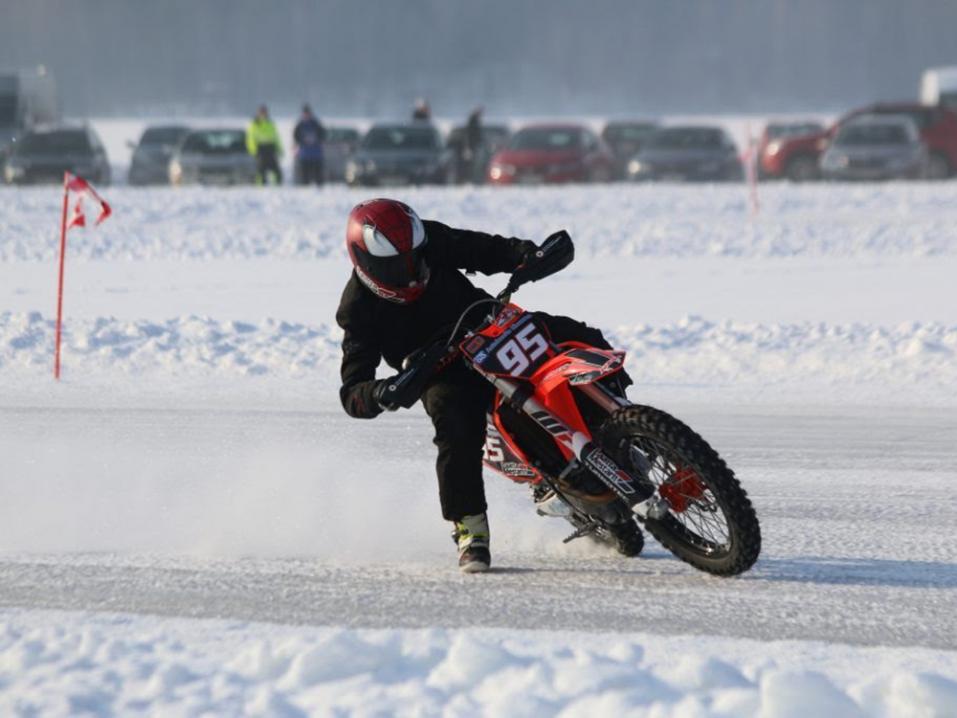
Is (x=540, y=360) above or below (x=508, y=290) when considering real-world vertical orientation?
below

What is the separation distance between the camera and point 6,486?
775cm

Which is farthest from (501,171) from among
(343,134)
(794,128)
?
(794,128)

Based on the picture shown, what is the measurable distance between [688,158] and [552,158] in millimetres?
2753

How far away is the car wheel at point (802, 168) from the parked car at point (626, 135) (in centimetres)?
645

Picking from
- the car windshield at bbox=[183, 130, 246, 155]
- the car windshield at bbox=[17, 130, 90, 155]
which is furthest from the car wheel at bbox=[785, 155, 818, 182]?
the car windshield at bbox=[17, 130, 90, 155]

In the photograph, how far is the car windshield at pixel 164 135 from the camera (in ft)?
117

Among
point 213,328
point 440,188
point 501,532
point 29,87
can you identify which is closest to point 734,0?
point 29,87

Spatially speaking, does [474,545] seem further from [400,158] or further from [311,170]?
[311,170]

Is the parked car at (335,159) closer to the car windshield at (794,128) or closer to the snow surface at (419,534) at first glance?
the car windshield at (794,128)

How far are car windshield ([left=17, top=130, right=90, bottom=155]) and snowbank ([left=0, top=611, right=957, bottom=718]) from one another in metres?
27.1

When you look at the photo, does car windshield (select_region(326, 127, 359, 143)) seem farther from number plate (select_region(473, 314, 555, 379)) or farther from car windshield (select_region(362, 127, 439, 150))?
number plate (select_region(473, 314, 555, 379))

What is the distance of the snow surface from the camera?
4.47m

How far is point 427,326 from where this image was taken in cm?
598

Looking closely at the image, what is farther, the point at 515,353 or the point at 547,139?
the point at 547,139
